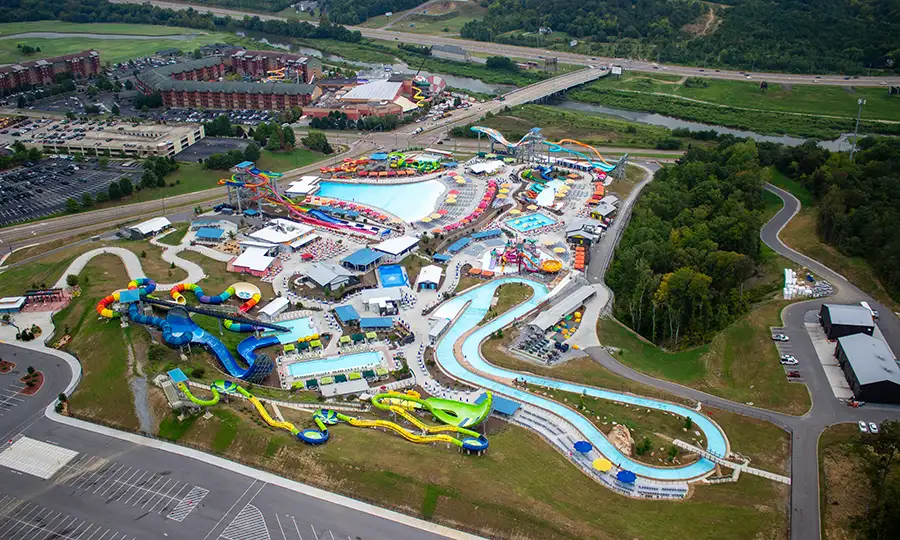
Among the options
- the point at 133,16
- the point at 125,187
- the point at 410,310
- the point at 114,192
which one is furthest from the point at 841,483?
the point at 133,16

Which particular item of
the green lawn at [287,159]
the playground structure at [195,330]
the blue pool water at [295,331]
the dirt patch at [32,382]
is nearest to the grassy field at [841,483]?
the playground structure at [195,330]

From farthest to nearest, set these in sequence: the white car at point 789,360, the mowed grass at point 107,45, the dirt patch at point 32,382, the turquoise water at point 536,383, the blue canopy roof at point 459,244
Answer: the mowed grass at point 107,45 → the blue canopy roof at point 459,244 → the white car at point 789,360 → the dirt patch at point 32,382 → the turquoise water at point 536,383

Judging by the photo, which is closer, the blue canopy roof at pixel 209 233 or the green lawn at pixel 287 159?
the blue canopy roof at pixel 209 233

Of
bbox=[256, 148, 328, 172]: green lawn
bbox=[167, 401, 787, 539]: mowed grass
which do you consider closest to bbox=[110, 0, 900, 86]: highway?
bbox=[256, 148, 328, 172]: green lawn

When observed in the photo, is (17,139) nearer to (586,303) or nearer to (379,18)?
(586,303)

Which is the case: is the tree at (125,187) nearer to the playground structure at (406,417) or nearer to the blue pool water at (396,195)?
the blue pool water at (396,195)
